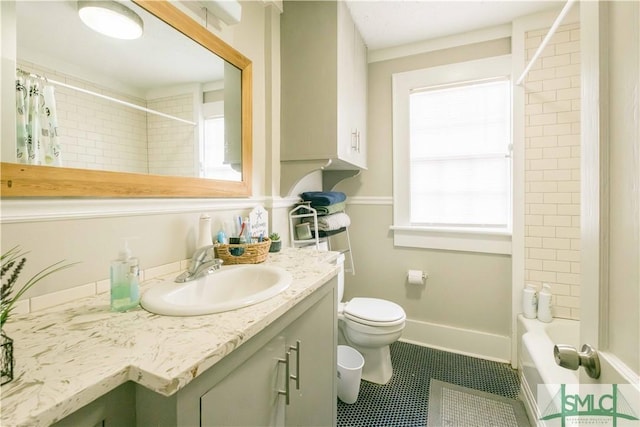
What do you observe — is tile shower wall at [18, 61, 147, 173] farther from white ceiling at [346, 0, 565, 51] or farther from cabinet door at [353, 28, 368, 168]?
white ceiling at [346, 0, 565, 51]

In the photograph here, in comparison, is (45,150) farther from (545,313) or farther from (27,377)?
(545,313)

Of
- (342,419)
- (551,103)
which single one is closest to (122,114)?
(342,419)

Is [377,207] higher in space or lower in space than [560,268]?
higher

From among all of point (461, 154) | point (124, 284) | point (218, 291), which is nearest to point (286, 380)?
point (218, 291)

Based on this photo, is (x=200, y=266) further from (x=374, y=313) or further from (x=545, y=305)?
(x=545, y=305)

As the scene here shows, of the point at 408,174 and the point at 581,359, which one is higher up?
the point at 408,174

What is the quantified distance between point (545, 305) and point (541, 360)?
51 cm

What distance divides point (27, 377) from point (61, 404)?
0.41 feet

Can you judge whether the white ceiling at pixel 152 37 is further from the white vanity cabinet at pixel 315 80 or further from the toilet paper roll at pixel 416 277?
the toilet paper roll at pixel 416 277

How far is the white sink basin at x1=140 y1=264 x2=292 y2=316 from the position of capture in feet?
2.26

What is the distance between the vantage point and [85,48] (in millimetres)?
800

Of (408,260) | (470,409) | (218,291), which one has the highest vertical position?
(218,291)

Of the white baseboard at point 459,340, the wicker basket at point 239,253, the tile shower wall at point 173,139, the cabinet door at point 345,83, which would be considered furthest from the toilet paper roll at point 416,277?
the tile shower wall at point 173,139

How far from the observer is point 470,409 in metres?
1.51
